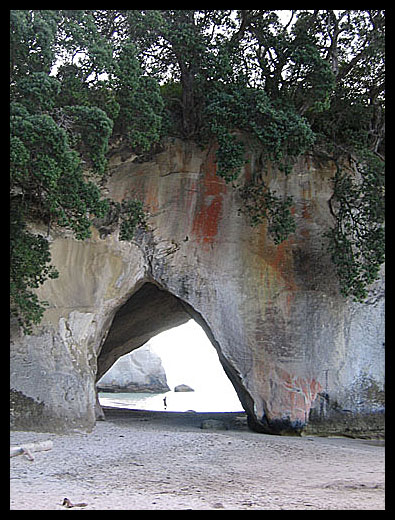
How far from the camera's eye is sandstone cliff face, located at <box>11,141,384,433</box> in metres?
13.6

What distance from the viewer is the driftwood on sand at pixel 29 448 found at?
9086 millimetres

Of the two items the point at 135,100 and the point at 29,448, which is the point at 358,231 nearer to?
the point at 135,100

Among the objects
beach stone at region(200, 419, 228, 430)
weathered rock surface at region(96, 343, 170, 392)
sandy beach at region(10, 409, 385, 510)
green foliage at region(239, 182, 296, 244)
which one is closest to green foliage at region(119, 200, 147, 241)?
green foliage at region(239, 182, 296, 244)

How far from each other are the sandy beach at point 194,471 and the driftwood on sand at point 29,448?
0.11 metres

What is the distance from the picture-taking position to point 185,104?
551 inches

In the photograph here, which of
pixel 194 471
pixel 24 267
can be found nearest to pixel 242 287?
pixel 24 267

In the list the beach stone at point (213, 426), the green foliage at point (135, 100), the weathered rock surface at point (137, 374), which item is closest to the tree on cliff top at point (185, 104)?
the green foliage at point (135, 100)

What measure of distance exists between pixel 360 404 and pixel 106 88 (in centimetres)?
959

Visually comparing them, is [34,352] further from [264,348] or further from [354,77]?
[354,77]

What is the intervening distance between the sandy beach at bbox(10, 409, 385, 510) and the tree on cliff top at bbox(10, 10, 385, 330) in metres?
3.43

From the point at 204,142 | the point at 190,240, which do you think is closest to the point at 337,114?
the point at 204,142

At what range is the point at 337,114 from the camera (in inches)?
576
